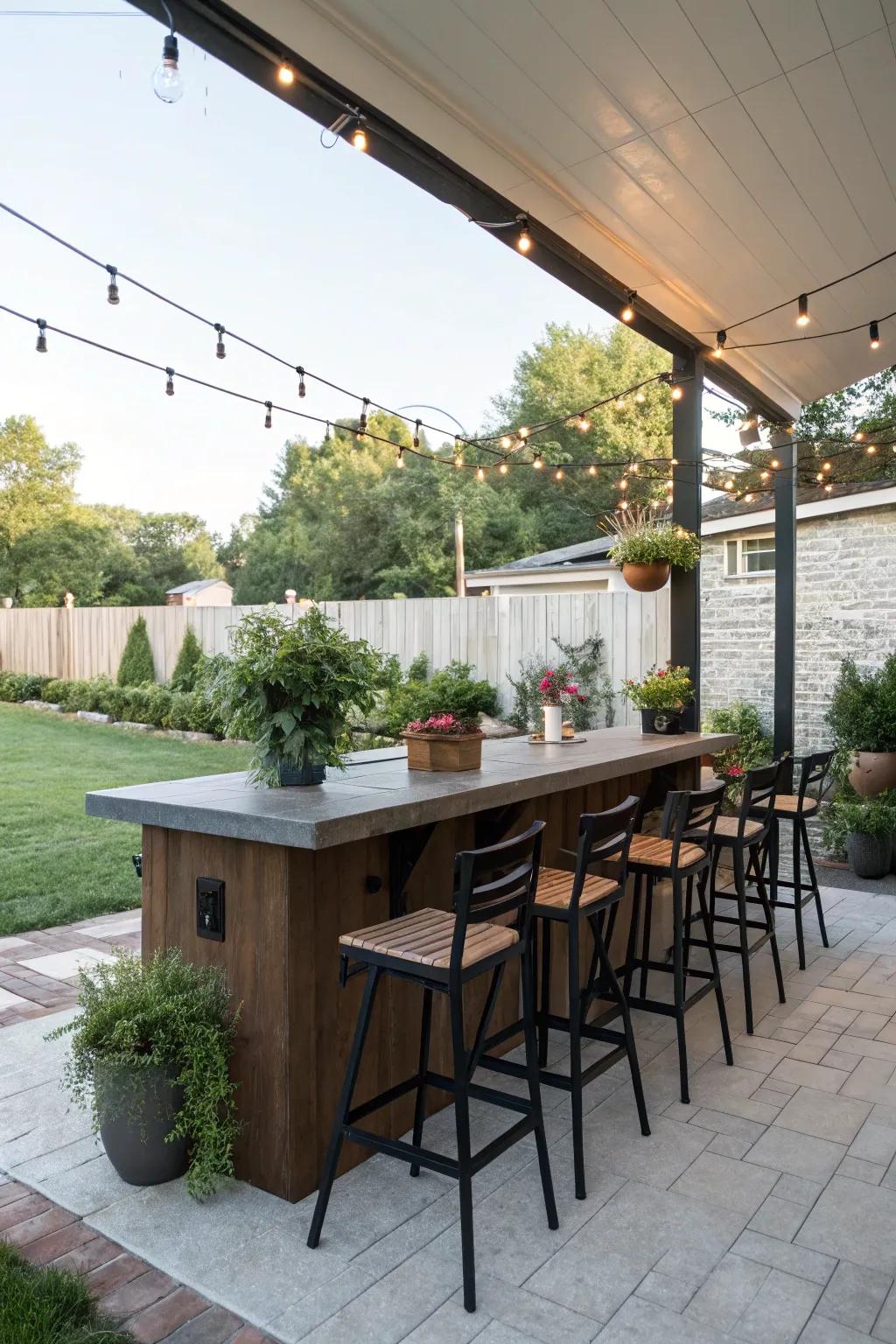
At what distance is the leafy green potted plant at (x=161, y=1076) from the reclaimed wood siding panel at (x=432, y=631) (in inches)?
156

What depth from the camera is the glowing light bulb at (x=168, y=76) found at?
7.31ft

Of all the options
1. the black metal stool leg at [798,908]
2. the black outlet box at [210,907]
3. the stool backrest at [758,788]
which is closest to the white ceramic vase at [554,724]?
the stool backrest at [758,788]

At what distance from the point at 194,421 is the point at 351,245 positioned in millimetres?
6155

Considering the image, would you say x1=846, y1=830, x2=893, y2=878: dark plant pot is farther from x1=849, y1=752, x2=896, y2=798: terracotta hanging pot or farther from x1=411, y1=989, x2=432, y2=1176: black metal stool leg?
x1=411, y1=989, x2=432, y2=1176: black metal stool leg

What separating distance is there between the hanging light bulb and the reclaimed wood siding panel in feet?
13.5

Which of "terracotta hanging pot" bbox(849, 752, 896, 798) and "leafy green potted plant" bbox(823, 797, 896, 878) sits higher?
"terracotta hanging pot" bbox(849, 752, 896, 798)

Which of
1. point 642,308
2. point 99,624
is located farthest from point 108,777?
point 642,308

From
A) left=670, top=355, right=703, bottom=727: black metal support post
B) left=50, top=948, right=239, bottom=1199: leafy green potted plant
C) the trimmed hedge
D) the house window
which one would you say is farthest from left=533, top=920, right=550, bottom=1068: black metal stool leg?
the trimmed hedge

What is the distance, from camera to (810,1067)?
3.35m

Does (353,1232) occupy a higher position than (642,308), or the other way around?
(642,308)

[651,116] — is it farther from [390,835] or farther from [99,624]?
[99,624]

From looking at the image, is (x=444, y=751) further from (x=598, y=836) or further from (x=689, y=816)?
(x=689, y=816)

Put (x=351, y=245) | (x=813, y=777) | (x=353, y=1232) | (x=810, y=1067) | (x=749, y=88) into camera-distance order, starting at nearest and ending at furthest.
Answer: (x=353, y=1232) → (x=749, y=88) → (x=810, y=1067) → (x=813, y=777) → (x=351, y=245)

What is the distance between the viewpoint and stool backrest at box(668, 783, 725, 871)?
3.23 metres
